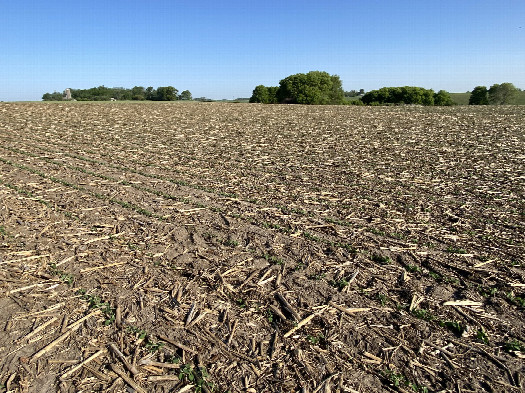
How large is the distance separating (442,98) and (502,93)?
12.9 metres

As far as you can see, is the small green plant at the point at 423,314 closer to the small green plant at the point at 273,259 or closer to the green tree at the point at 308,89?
the small green plant at the point at 273,259

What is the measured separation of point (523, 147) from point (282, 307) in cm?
1505

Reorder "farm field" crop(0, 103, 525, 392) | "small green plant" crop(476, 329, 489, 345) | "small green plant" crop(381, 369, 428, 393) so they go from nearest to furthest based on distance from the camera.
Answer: "small green plant" crop(381, 369, 428, 393) → "farm field" crop(0, 103, 525, 392) → "small green plant" crop(476, 329, 489, 345)

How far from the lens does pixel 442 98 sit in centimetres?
9069

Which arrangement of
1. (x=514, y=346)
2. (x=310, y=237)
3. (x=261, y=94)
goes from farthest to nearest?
(x=261, y=94), (x=310, y=237), (x=514, y=346)

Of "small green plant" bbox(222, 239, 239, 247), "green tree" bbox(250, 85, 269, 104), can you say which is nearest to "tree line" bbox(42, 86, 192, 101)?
"green tree" bbox(250, 85, 269, 104)

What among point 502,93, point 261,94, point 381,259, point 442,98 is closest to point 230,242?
point 381,259

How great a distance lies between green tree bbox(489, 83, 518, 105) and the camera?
273 feet

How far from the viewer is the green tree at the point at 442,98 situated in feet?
295

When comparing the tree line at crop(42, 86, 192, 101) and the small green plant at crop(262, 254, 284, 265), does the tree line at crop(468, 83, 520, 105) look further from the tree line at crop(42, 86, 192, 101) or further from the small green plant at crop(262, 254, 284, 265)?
the small green plant at crop(262, 254, 284, 265)

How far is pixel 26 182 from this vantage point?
9484mm

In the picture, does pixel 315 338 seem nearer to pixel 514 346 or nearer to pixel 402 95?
pixel 514 346

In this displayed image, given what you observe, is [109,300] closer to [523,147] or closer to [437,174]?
[437,174]

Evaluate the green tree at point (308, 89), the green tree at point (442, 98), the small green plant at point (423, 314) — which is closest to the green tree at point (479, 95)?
the green tree at point (442, 98)
